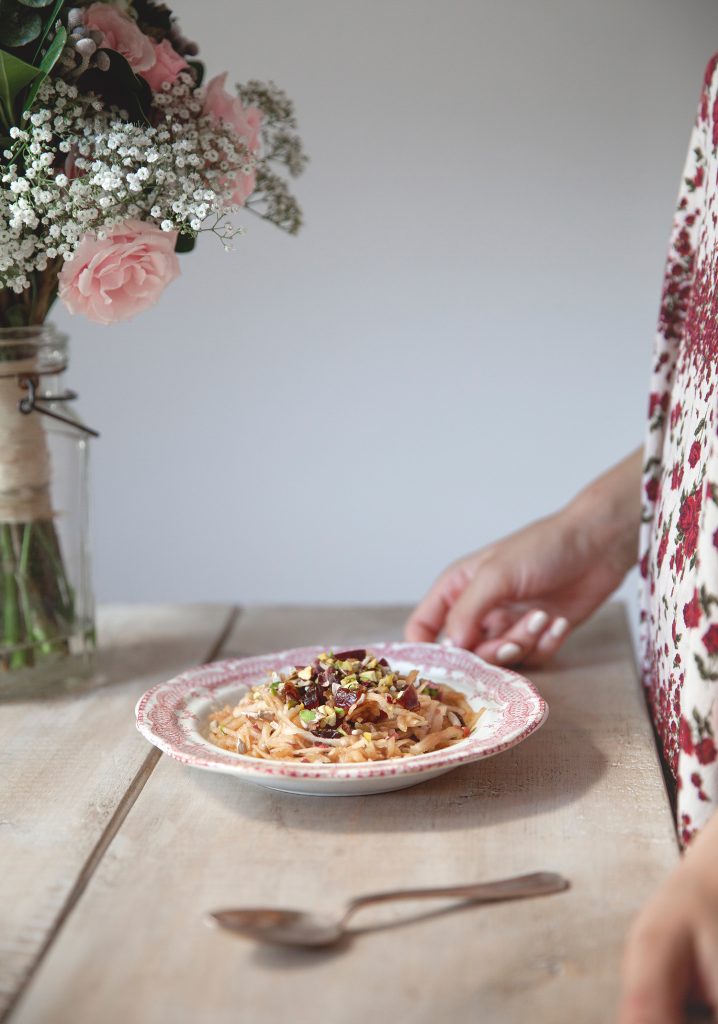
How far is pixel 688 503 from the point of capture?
844 mm

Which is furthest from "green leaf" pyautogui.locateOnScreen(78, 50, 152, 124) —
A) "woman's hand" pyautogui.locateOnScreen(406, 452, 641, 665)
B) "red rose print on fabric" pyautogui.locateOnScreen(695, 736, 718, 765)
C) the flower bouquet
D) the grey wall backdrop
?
the grey wall backdrop

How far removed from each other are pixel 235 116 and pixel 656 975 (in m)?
0.85

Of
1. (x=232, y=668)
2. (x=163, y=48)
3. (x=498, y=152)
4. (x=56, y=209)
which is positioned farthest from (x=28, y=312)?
(x=498, y=152)

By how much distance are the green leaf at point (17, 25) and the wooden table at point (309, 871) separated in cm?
64

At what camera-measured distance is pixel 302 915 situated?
2.16 ft

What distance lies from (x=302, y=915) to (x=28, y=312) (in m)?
0.70

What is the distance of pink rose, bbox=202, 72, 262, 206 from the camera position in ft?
3.46

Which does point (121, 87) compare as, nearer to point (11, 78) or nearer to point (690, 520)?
point (11, 78)

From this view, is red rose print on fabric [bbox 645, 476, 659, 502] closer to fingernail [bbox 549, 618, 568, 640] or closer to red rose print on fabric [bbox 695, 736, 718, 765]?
fingernail [bbox 549, 618, 568, 640]

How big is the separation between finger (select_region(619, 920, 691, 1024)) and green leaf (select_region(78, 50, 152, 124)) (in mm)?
800

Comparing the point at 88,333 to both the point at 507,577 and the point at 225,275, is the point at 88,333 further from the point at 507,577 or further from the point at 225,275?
the point at 507,577

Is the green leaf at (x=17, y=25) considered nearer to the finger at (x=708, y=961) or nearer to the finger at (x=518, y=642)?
the finger at (x=518, y=642)

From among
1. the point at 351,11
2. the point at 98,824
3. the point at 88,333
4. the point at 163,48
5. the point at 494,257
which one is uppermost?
the point at 351,11

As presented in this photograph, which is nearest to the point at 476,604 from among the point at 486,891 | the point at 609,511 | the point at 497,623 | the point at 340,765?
the point at 497,623
